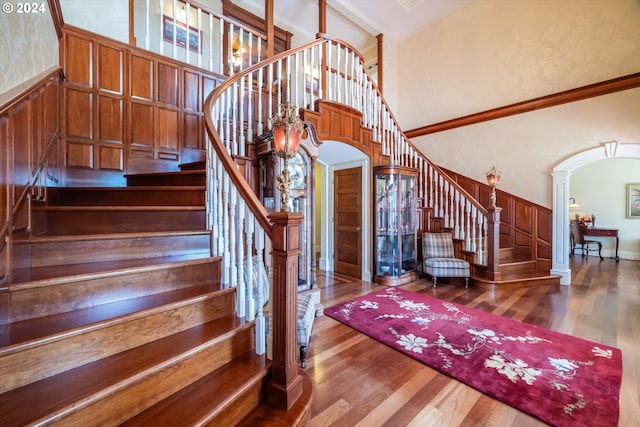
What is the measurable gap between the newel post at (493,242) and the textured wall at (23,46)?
5.16 metres

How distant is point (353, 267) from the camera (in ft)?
15.9

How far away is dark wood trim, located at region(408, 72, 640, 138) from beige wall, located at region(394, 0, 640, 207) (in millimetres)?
96

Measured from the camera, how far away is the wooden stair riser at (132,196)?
2.40 m

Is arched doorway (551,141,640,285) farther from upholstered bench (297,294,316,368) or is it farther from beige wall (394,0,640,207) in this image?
upholstered bench (297,294,316,368)

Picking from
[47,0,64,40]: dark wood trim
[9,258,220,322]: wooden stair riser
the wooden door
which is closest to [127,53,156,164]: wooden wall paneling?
[47,0,64,40]: dark wood trim

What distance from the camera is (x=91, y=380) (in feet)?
3.60

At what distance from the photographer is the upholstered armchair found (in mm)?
4262

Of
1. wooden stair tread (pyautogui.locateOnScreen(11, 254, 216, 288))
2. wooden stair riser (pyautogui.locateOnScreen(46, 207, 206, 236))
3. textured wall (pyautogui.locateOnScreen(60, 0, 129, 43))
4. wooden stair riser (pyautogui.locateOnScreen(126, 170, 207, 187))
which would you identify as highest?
textured wall (pyautogui.locateOnScreen(60, 0, 129, 43))

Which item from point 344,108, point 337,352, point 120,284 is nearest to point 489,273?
point 337,352

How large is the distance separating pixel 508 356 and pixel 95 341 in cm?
293

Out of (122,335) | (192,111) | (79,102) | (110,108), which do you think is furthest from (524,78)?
(79,102)

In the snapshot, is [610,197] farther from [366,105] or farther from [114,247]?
[114,247]

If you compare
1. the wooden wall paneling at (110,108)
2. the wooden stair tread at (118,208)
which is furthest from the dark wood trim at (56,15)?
the wooden stair tread at (118,208)

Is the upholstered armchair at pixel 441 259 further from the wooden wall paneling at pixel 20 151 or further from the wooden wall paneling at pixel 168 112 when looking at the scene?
the wooden wall paneling at pixel 20 151
